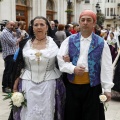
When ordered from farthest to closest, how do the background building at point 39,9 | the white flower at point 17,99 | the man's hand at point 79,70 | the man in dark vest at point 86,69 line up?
the background building at point 39,9
the white flower at point 17,99
the man in dark vest at point 86,69
the man's hand at point 79,70

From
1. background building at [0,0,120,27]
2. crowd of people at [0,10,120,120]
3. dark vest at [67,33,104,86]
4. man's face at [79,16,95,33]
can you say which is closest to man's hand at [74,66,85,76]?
crowd of people at [0,10,120,120]

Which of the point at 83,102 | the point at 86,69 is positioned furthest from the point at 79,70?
the point at 83,102

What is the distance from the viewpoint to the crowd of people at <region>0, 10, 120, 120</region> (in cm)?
331

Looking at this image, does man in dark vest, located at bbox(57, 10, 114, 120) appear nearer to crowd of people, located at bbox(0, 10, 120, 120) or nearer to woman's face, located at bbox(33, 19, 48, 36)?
crowd of people, located at bbox(0, 10, 120, 120)

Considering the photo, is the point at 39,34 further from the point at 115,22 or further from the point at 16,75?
the point at 115,22

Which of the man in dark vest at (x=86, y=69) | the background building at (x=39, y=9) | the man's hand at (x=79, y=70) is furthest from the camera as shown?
the background building at (x=39, y=9)

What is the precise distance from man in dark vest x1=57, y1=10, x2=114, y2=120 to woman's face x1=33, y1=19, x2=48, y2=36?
309mm

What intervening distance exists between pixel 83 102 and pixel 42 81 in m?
0.52

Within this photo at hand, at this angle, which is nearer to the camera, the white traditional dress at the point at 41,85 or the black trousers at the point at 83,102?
the black trousers at the point at 83,102

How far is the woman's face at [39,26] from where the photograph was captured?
3.50m

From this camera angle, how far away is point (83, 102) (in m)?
3.42

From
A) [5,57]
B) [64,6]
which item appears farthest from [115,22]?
[5,57]

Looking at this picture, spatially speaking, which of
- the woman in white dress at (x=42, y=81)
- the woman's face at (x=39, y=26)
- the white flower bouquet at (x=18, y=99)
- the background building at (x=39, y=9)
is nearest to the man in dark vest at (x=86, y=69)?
the woman in white dress at (x=42, y=81)

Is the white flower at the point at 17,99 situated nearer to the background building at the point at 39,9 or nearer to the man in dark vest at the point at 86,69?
the man in dark vest at the point at 86,69
